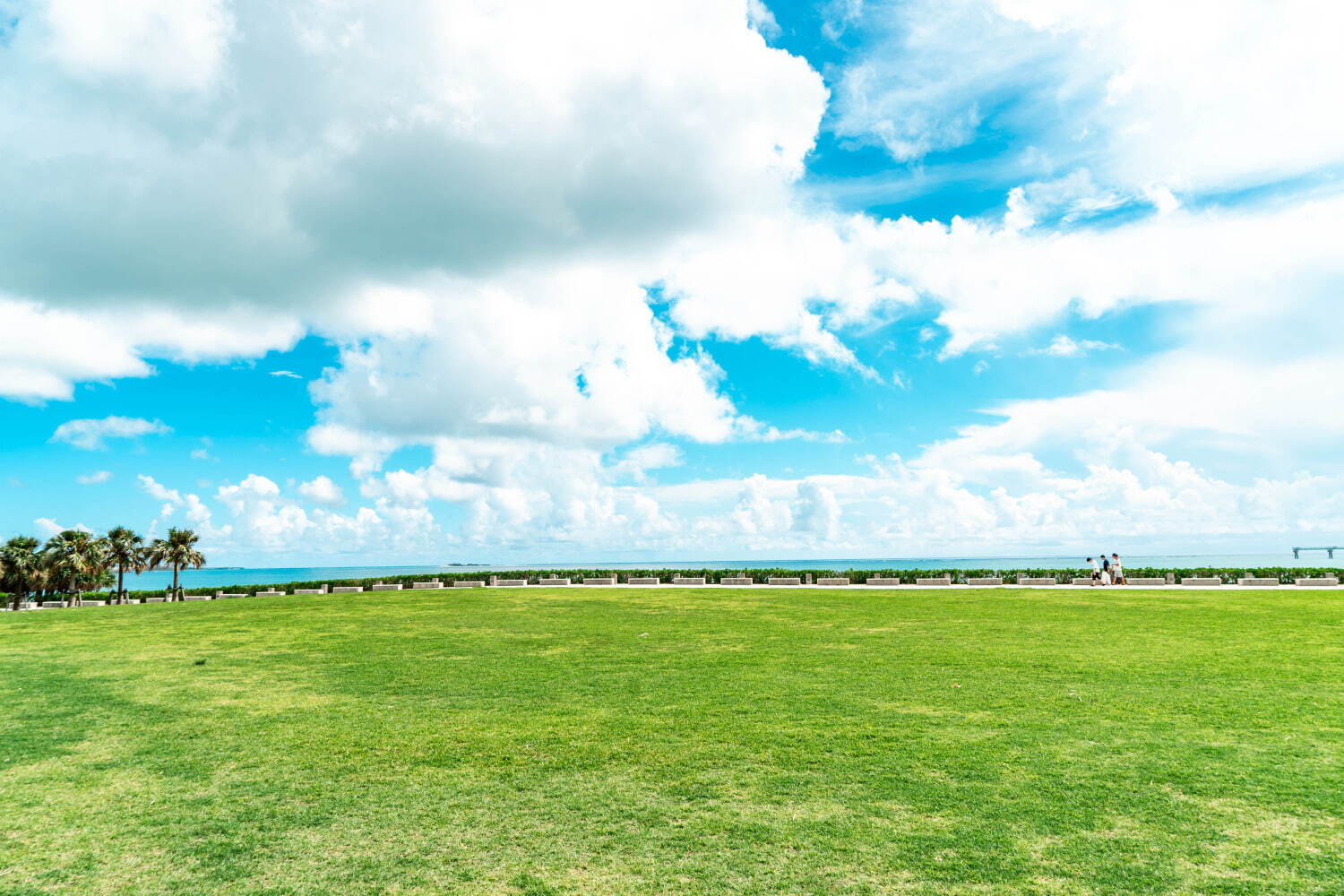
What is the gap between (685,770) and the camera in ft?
24.2

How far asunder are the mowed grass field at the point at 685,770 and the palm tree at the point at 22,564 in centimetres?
4692

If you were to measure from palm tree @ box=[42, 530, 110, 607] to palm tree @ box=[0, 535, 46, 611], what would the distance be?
0.66 metres

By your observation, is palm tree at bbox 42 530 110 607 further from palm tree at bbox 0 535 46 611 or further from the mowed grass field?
the mowed grass field

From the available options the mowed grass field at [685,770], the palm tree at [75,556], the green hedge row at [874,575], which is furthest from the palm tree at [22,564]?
the mowed grass field at [685,770]

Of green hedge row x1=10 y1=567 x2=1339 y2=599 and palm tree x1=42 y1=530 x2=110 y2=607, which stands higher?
palm tree x1=42 y1=530 x2=110 y2=607

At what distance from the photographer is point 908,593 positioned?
31.5m

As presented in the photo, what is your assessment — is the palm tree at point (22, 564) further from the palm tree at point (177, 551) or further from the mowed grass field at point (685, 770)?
the mowed grass field at point (685, 770)

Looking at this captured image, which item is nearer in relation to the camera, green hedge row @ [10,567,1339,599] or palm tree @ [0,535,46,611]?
green hedge row @ [10,567,1339,599]

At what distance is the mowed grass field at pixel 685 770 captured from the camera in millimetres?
5348

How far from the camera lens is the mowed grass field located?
17.5 feet

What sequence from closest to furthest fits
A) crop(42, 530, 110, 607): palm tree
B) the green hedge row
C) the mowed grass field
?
the mowed grass field < the green hedge row < crop(42, 530, 110, 607): palm tree

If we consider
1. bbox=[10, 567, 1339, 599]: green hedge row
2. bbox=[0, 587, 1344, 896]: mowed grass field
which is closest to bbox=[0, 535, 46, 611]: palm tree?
bbox=[10, 567, 1339, 599]: green hedge row

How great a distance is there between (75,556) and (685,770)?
5731 cm

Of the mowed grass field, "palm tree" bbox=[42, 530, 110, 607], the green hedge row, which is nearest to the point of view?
the mowed grass field
